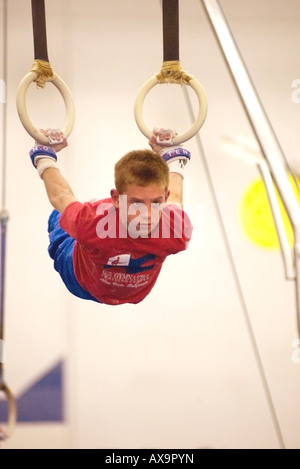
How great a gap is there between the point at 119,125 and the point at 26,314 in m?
1.05

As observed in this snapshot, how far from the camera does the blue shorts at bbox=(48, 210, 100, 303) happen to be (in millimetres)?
1474

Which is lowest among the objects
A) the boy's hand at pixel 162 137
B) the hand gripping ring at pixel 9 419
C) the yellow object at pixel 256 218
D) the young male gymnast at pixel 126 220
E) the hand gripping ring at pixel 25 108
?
the hand gripping ring at pixel 9 419

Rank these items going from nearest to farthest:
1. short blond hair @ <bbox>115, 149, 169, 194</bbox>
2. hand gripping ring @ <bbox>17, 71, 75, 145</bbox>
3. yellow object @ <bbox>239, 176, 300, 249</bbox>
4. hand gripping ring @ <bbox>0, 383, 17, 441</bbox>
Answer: short blond hair @ <bbox>115, 149, 169, 194</bbox>
hand gripping ring @ <bbox>17, 71, 75, 145</bbox>
hand gripping ring @ <bbox>0, 383, 17, 441</bbox>
yellow object @ <bbox>239, 176, 300, 249</bbox>

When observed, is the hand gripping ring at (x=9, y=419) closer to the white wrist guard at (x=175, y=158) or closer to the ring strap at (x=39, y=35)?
the white wrist guard at (x=175, y=158)

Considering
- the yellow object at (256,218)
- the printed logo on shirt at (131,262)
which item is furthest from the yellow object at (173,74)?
the yellow object at (256,218)

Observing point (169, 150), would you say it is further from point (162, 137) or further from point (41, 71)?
point (41, 71)

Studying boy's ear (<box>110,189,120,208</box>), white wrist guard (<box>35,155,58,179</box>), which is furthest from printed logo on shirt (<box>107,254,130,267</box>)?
white wrist guard (<box>35,155,58,179</box>)

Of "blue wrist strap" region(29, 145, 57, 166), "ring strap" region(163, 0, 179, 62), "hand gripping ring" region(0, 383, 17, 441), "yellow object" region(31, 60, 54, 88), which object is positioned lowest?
"hand gripping ring" region(0, 383, 17, 441)

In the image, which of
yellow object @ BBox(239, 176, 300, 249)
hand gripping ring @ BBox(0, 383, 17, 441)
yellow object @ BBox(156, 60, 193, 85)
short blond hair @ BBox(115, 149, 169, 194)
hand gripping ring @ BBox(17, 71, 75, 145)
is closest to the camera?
short blond hair @ BBox(115, 149, 169, 194)

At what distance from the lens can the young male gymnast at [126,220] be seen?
1.19 m

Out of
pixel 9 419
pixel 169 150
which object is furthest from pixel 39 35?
pixel 9 419

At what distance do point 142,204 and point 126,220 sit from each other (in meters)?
0.05

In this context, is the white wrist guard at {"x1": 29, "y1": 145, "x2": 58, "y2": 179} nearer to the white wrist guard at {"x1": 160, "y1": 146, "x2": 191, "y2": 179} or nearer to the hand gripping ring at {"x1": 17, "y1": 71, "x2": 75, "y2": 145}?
the hand gripping ring at {"x1": 17, "y1": 71, "x2": 75, "y2": 145}

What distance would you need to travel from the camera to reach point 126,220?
1.22m
